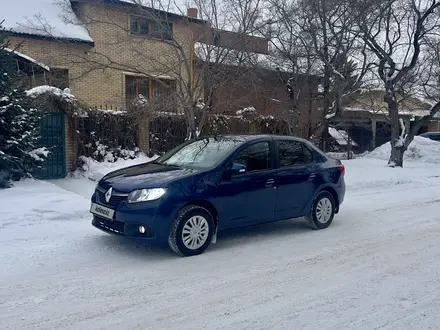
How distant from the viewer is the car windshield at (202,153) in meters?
6.38

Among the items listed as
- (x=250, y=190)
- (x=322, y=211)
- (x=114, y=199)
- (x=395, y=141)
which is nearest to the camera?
(x=114, y=199)

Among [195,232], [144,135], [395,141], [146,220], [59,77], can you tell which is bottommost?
[195,232]

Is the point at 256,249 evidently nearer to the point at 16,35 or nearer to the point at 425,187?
the point at 425,187

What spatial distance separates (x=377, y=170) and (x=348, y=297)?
1090cm

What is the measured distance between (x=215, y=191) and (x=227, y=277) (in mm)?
1299

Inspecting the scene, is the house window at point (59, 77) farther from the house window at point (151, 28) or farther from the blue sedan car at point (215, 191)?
the blue sedan car at point (215, 191)

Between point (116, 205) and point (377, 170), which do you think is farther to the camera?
point (377, 170)

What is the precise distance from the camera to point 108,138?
1299cm

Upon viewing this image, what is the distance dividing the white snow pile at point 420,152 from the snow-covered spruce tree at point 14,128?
16.6 metres

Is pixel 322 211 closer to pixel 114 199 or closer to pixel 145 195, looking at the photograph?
pixel 145 195

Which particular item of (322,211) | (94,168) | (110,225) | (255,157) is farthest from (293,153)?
(94,168)

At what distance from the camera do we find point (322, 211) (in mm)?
7430

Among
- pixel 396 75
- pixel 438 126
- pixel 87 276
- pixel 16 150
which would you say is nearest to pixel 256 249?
pixel 87 276

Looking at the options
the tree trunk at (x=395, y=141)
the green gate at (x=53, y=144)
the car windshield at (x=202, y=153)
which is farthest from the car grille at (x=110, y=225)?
the tree trunk at (x=395, y=141)
